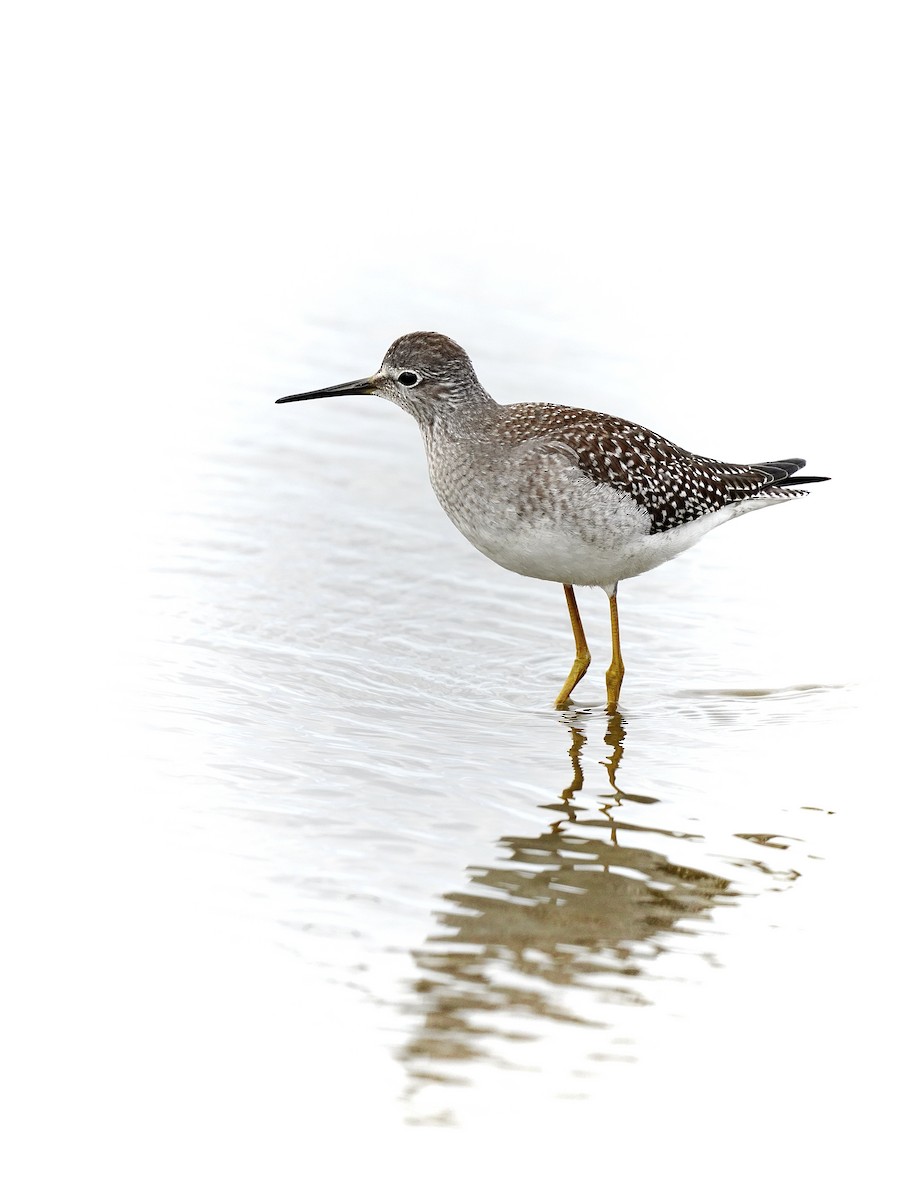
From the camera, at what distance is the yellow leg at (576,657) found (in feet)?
33.6

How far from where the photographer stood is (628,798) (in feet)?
27.8

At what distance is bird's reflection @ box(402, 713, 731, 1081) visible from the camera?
6109mm

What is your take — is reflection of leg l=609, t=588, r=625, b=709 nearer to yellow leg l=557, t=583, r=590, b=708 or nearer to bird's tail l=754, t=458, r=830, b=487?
yellow leg l=557, t=583, r=590, b=708

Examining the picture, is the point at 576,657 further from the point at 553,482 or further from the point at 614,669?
the point at 553,482

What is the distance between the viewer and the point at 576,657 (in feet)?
35.2

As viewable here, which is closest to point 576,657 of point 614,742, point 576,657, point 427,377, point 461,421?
point 576,657

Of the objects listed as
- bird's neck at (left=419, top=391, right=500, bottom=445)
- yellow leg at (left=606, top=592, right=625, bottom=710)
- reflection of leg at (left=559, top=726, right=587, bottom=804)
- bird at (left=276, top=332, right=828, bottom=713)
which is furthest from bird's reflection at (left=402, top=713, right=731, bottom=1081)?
bird's neck at (left=419, top=391, right=500, bottom=445)

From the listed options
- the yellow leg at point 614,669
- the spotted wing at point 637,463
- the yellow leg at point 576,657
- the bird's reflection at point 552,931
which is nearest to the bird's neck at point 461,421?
the spotted wing at point 637,463

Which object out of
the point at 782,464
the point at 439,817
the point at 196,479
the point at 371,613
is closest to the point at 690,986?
the point at 439,817

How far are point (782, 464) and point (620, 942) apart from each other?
5835mm

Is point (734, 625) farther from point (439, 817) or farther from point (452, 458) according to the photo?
point (439, 817)

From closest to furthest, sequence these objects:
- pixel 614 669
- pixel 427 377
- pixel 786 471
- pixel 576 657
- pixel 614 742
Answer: pixel 614 742, pixel 614 669, pixel 427 377, pixel 576 657, pixel 786 471

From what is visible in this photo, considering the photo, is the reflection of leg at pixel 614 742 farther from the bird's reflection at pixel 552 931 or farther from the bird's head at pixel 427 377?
the bird's head at pixel 427 377

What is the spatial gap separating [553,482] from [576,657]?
1.55 m
